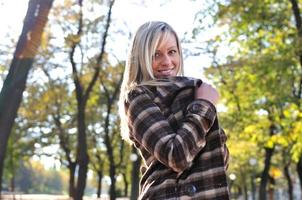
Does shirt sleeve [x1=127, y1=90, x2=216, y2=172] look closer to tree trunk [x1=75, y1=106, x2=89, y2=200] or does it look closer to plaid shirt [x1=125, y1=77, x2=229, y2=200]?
plaid shirt [x1=125, y1=77, x2=229, y2=200]

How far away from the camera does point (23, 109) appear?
3189cm

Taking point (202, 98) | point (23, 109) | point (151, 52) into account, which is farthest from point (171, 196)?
point (23, 109)

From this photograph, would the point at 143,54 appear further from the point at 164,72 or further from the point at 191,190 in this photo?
the point at 191,190

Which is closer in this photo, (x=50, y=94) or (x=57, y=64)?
(x=57, y=64)

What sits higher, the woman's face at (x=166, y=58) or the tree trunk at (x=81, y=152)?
the tree trunk at (x=81, y=152)

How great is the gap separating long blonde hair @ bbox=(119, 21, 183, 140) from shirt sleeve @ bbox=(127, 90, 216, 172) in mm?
99

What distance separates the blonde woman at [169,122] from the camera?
7.36 feet

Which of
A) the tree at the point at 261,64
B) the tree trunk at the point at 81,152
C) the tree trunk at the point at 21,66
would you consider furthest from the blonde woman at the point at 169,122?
the tree trunk at the point at 81,152

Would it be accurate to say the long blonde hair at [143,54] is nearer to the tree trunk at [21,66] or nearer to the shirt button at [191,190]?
the shirt button at [191,190]

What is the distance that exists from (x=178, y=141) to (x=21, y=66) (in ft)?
24.1

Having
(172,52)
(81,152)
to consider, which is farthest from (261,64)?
(172,52)

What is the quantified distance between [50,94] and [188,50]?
26.4ft

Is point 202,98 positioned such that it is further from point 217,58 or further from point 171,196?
point 217,58

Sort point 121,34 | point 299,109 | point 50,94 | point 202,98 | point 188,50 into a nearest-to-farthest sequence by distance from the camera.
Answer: point 202,98 < point 299,109 < point 188,50 < point 121,34 < point 50,94
